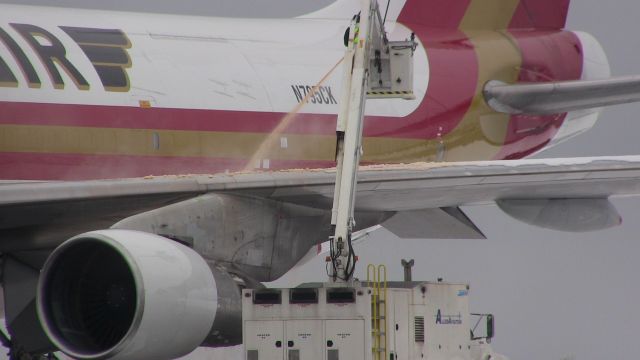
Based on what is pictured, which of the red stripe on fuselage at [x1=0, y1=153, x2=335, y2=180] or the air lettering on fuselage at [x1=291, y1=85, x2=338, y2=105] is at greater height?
the air lettering on fuselage at [x1=291, y1=85, x2=338, y2=105]

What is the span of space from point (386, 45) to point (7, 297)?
4065mm

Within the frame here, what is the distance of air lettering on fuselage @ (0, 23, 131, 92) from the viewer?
11371 millimetres

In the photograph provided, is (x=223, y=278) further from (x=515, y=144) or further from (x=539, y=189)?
(x=515, y=144)

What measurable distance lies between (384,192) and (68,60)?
316cm

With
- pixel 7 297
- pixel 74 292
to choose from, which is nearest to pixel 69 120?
pixel 7 297

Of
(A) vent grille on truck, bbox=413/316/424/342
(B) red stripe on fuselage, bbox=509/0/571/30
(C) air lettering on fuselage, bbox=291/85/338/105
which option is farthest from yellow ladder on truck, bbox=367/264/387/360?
(B) red stripe on fuselage, bbox=509/0/571/30

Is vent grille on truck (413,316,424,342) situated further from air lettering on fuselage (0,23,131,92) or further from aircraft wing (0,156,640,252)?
air lettering on fuselage (0,23,131,92)

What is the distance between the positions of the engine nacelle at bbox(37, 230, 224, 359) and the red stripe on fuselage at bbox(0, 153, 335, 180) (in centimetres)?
201

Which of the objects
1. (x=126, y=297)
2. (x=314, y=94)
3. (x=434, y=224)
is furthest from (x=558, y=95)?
(x=126, y=297)

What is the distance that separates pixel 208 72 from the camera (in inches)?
510

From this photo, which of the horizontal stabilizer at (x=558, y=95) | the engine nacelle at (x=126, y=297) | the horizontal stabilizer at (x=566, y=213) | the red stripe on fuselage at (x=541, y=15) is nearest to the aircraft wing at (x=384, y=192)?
the horizontal stabilizer at (x=566, y=213)

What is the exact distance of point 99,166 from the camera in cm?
1196

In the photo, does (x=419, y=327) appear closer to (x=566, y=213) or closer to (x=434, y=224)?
(x=566, y=213)

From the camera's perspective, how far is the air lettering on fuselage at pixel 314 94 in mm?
13777
